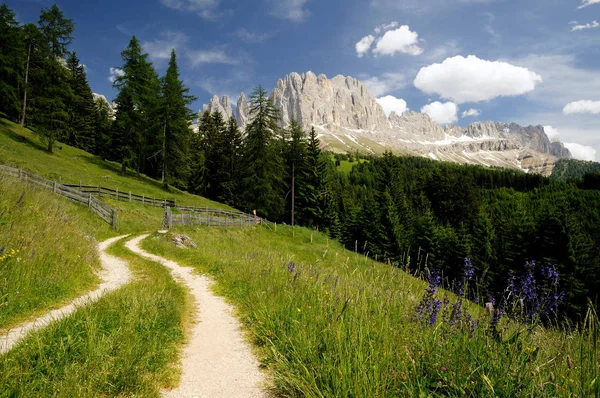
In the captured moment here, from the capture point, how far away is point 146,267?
445 inches

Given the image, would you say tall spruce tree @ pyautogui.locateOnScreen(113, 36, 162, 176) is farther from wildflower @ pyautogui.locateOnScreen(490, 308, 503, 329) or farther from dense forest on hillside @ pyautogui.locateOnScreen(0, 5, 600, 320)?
wildflower @ pyautogui.locateOnScreen(490, 308, 503, 329)

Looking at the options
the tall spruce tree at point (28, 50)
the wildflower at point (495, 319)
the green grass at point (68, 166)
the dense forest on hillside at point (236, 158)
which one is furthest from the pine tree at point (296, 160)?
the wildflower at point (495, 319)

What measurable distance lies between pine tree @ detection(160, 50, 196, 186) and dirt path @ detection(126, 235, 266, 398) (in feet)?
118

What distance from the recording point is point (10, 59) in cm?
3847

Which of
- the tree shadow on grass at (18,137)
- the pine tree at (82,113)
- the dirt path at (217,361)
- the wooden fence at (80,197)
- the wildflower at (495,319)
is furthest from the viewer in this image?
the pine tree at (82,113)

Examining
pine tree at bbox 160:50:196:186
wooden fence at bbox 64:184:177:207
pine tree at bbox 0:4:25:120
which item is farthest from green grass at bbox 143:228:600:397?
pine tree at bbox 0:4:25:120

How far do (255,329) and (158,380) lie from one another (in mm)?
2009

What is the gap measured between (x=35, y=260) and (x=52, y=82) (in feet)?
135

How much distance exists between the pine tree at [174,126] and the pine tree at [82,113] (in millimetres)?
26659

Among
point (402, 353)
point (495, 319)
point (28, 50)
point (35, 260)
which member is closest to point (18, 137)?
point (28, 50)

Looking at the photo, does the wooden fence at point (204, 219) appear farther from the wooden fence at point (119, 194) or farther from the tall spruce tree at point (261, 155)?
the tall spruce tree at point (261, 155)

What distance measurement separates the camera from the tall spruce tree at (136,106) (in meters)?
39.0

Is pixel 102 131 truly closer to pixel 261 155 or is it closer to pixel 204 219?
pixel 261 155

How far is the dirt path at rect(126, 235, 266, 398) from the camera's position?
368cm
